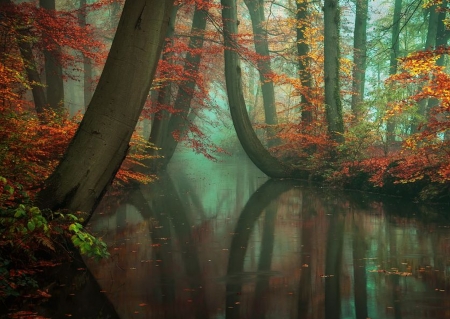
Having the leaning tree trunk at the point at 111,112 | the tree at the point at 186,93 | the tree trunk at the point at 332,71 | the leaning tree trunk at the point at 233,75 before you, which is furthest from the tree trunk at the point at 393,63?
the leaning tree trunk at the point at 111,112

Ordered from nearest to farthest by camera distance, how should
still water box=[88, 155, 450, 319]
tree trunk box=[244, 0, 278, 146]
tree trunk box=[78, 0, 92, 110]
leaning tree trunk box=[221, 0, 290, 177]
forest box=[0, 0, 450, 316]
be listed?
still water box=[88, 155, 450, 319] → forest box=[0, 0, 450, 316] → tree trunk box=[78, 0, 92, 110] → leaning tree trunk box=[221, 0, 290, 177] → tree trunk box=[244, 0, 278, 146]

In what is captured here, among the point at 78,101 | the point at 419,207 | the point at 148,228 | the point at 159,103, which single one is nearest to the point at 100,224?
the point at 148,228

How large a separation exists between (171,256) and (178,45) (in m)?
11.9

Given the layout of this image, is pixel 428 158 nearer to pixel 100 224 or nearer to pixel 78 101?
pixel 100 224

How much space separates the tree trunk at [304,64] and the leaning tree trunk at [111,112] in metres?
13.5

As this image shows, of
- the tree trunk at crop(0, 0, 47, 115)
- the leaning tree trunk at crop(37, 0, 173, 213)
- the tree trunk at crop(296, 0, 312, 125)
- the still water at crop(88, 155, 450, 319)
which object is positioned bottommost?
the still water at crop(88, 155, 450, 319)

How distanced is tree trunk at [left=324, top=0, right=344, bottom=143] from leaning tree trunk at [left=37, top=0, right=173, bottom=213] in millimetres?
12266

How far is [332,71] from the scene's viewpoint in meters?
18.6

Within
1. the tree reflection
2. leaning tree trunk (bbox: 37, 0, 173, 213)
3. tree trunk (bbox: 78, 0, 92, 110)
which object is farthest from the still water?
tree trunk (bbox: 78, 0, 92, 110)

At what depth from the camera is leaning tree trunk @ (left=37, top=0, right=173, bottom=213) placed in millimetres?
6836

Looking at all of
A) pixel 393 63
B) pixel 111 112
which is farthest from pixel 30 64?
pixel 393 63

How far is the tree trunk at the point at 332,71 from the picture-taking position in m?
18.4

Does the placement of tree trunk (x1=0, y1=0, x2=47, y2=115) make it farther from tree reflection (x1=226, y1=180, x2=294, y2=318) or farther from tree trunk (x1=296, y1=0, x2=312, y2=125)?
tree trunk (x1=296, y1=0, x2=312, y2=125)

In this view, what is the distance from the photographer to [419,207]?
42.1 ft
